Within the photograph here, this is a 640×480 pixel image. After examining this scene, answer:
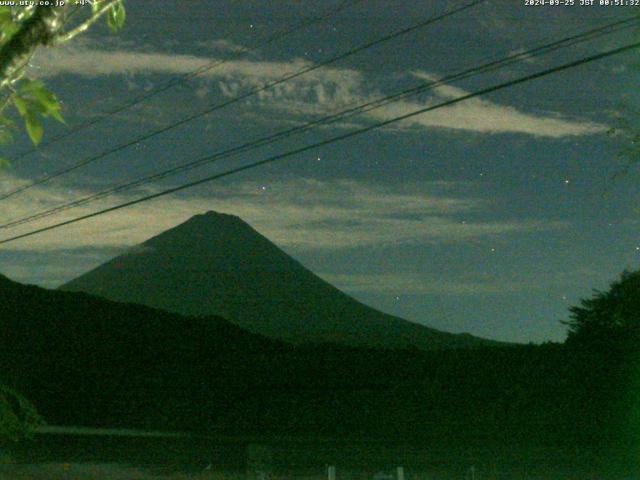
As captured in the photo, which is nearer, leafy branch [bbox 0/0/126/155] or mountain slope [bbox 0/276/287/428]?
leafy branch [bbox 0/0/126/155]

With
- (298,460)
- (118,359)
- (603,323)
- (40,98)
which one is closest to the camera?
(40,98)

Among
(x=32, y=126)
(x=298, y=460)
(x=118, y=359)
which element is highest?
(x=32, y=126)

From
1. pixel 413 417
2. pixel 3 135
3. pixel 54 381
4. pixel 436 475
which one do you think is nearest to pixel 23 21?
pixel 3 135

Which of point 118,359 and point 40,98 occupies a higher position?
point 40,98

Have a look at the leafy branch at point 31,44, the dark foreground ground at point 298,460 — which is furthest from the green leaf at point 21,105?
the dark foreground ground at point 298,460

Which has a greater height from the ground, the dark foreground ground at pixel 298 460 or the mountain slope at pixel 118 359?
the mountain slope at pixel 118 359

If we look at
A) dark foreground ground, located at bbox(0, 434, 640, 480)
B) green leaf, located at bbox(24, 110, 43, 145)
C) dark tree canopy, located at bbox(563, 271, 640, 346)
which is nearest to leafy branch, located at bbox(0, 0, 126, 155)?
green leaf, located at bbox(24, 110, 43, 145)

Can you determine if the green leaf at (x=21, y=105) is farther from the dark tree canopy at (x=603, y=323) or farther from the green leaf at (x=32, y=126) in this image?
the dark tree canopy at (x=603, y=323)

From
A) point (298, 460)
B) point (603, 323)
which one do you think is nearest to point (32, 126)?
point (298, 460)

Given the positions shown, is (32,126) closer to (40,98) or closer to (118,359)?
(40,98)

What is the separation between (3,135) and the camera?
446cm

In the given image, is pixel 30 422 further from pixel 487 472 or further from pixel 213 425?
pixel 213 425

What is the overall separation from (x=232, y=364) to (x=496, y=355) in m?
14.7

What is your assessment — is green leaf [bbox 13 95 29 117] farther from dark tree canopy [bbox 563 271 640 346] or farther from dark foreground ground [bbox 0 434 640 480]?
dark tree canopy [bbox 563 271 640 346]
